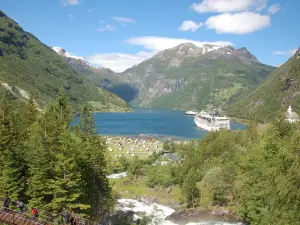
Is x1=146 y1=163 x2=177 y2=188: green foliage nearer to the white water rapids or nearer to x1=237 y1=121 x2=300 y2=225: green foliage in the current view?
the white water rapids

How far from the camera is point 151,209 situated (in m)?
70.8

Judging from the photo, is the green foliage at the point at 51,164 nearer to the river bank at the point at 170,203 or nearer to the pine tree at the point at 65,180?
the pine tree at the point at 65,180

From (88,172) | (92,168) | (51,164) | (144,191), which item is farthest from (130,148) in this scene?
(51,164)

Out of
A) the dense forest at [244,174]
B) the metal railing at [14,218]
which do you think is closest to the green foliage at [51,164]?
the metal railing at [14,218]

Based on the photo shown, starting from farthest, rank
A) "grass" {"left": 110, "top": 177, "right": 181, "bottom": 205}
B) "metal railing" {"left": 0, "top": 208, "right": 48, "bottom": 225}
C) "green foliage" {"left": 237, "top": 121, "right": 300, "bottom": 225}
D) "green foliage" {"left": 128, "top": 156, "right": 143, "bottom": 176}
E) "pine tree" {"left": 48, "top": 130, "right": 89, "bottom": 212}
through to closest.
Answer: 1. "green foliage" {"left": 128, "top": 156, "right": 143, "bottom": 176}
2. "grass" {"left": 110, "top": 177, "right": 181, "bottom": 205}
3. "pine tree" {"left": 48, "top": 130, "right": 89, "bottom": 212}
4. "metal railing" {"left": 0, "top": 208, "right": 48, "bottom": 225}
5. "green foliage" {"left": 237, "top": 121, "right": 300, "bottom": 225}

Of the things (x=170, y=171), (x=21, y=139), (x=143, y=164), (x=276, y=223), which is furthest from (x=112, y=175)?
(x=276, y=223)

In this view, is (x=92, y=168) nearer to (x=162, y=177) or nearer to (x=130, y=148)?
(x=162, y=177)

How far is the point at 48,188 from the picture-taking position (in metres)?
38.7

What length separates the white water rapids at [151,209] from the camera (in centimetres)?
5998

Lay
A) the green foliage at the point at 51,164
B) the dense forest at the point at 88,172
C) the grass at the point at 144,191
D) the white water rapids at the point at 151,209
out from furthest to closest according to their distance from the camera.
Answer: the grass at the point at 144,191
the white water rapids at the point at 151,209
the green foliage at the point at 51,164
the dense forest at the point at 88,172

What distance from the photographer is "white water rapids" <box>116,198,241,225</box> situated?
59981mm

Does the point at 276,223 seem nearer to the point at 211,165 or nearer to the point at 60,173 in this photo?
the point at 60,173

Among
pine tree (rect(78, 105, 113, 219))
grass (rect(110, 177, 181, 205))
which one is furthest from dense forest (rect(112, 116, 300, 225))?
pine tree (rect(78, 105, 113, 219))

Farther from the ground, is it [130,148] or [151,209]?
[130,148]
